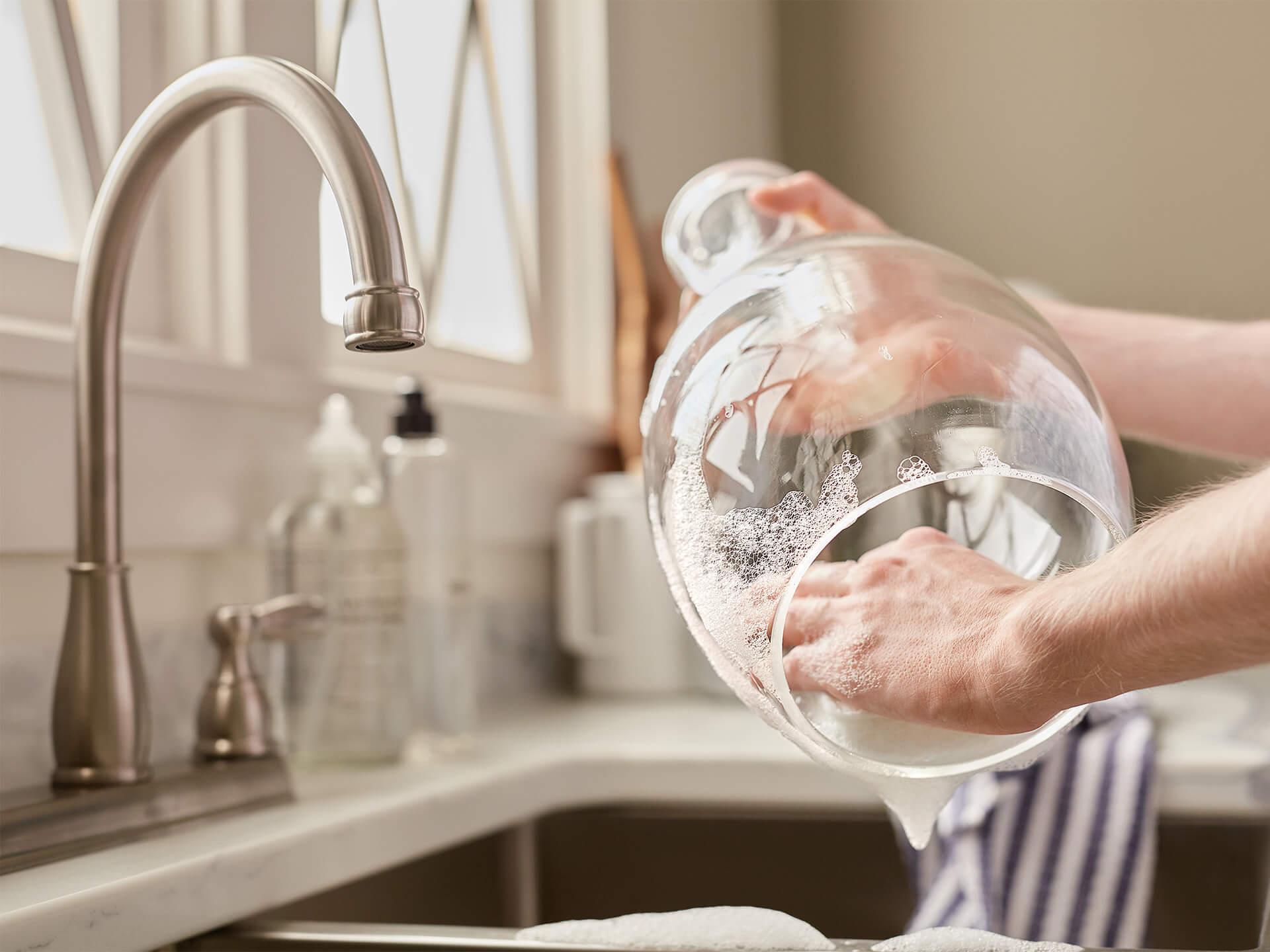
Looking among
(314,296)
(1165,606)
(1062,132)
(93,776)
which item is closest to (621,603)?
(314,296)

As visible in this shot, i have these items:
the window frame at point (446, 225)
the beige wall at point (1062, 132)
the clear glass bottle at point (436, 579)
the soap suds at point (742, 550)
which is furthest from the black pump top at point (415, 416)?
the beige wall at point (1062, 132)

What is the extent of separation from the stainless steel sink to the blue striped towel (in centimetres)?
5

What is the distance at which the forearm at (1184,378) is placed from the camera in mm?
773

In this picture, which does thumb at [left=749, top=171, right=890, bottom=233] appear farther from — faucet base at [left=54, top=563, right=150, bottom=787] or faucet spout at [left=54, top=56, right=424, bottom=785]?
faucet base at [left=54, top=563, right=150, bottom=787]

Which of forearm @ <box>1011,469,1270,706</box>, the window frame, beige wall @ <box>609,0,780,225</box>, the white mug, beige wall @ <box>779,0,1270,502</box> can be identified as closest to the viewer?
forearm @ <box>1011,469,1270,706</box>

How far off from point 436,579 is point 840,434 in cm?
61

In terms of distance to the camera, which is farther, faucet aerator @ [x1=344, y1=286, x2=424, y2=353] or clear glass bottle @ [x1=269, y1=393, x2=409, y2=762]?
clear glass bottle @ [x1=269, y1=393, x2=409, y2=762]

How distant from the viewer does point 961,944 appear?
46 cm

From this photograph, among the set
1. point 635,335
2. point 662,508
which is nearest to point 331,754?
point 662,508

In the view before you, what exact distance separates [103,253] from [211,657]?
35 centimetres

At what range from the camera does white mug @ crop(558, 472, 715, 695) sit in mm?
1343

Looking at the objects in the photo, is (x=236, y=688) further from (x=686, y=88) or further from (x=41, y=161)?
(x=686, y=88)

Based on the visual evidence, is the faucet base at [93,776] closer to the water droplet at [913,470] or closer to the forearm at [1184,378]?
the water droplet at [913,470]

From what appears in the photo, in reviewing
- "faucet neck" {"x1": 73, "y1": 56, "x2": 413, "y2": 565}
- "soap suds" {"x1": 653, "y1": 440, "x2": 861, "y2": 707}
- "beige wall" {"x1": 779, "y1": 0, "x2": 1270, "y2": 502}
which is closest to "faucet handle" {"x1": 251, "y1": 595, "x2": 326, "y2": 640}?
"faucet neck" {"x1": 73, "y1": 56, "x2": 413, "y2": 565}
